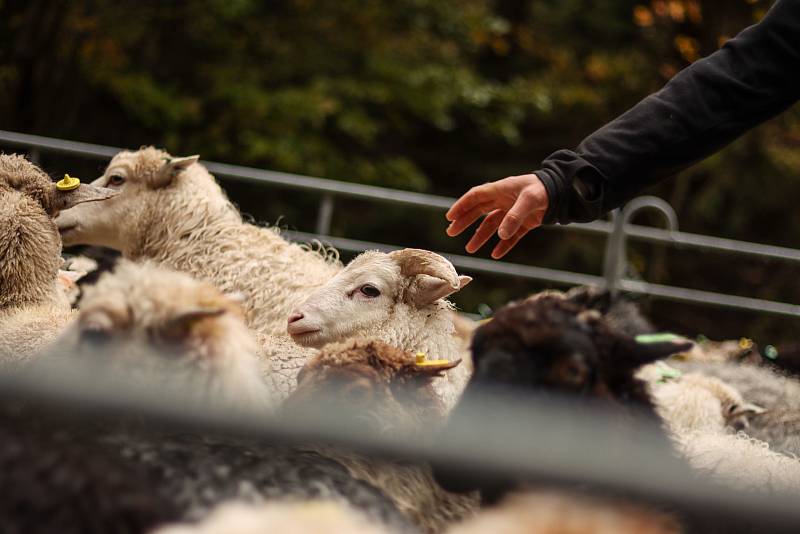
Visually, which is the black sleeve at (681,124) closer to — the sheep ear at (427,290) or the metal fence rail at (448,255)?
the sheep ear at (427,290)

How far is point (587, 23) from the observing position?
14609mm

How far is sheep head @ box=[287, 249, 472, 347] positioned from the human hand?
1.63ft

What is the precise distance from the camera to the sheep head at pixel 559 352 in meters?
1.40

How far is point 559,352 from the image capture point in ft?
4.69

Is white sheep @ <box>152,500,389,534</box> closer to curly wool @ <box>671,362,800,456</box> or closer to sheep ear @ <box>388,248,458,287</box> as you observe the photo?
sheep ear @ <box>388,248,458,287</box>

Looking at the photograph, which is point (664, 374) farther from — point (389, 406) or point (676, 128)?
point (389, 406)

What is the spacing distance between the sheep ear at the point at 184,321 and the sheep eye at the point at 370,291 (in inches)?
60.6

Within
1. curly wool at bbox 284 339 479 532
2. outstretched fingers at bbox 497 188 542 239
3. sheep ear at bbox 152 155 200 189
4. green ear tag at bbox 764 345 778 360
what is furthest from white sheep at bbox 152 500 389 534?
green ear tag at bbox 764 345 778 360

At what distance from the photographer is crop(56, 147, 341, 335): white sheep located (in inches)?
140

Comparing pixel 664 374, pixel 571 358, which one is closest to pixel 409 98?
pixel 664 374

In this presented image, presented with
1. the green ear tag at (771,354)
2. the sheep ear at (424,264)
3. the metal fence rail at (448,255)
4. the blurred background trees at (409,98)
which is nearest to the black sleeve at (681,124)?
the sheep ear at (424,264)

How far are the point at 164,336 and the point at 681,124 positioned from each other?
1288 millimetres

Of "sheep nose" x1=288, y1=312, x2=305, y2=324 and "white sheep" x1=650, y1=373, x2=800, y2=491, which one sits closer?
"white sheep" x1=650, y1=373, x2=800, y2=491

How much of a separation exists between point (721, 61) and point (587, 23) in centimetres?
1331
